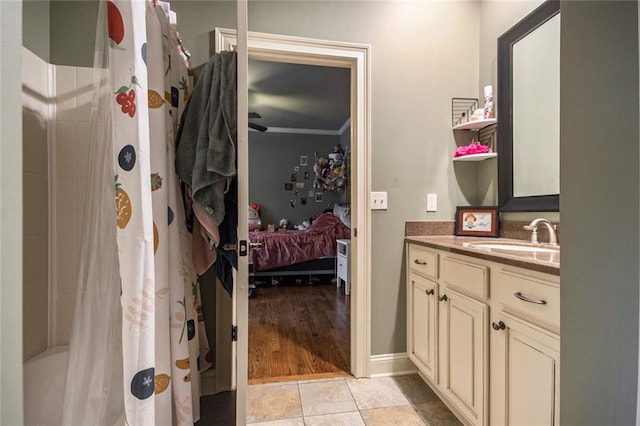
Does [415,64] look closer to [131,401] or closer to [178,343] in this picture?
[178,343]

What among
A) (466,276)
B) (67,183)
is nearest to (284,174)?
(67,183)

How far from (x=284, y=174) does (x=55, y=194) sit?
4.45 m

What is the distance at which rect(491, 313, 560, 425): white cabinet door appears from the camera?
920 mm

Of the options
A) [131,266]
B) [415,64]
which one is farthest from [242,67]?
[415,64]

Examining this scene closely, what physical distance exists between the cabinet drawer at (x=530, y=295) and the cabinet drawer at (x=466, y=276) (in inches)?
2.3

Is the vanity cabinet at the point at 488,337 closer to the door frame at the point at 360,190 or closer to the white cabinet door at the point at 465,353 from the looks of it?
the white cabinet door at the point at 465,353

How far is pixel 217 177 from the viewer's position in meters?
1.10

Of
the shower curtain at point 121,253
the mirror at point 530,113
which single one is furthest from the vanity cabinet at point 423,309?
the shower curtain at point 121,253

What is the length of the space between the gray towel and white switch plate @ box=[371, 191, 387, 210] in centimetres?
105

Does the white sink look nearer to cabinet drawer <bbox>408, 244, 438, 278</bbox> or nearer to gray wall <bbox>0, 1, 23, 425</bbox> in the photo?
cabinet drawer <bbox>408, 244, 438, 278</bbox>

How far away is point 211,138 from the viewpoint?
3.61 feet

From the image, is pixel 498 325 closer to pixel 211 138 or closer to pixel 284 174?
pixel 211 138

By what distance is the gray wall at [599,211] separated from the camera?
1.40 feet

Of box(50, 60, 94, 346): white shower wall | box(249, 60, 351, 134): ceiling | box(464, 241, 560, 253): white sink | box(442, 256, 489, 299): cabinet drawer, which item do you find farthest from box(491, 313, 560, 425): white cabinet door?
box(249, 60, 351, 134): ceiling
